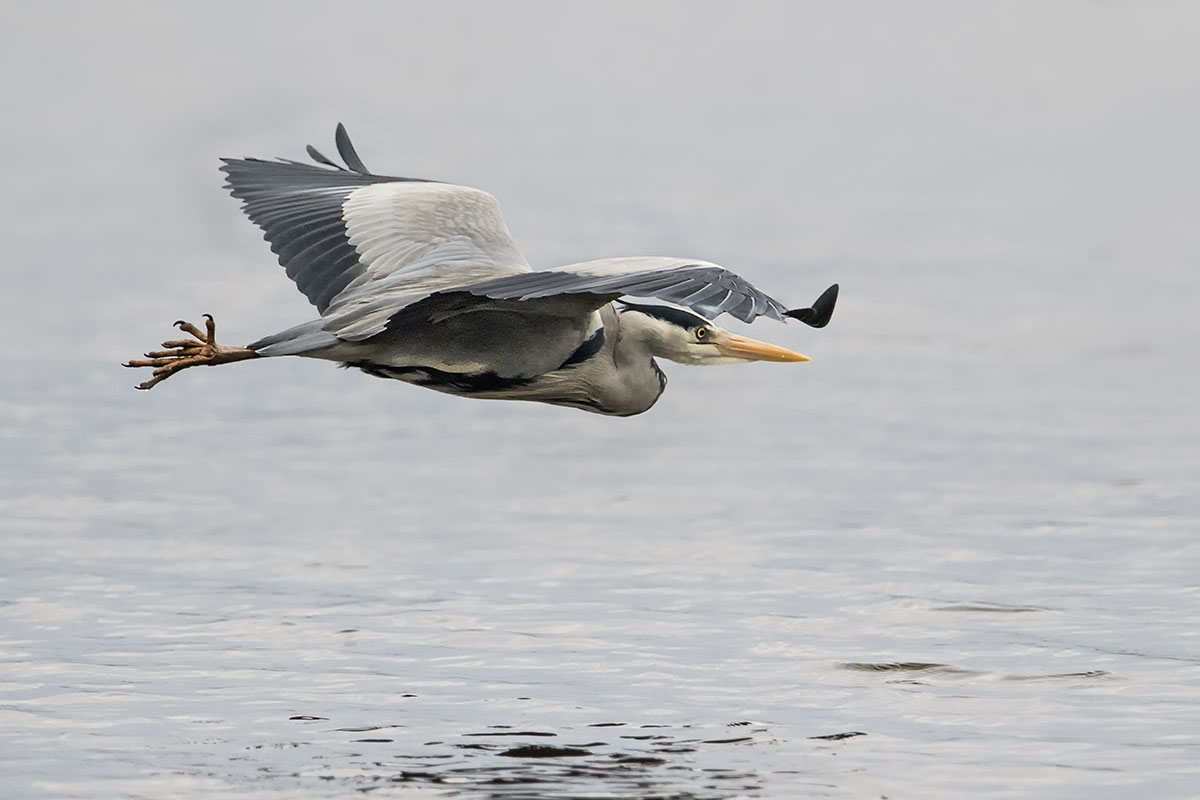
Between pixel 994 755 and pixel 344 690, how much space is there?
2295mm

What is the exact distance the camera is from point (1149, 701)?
8039 millimetres

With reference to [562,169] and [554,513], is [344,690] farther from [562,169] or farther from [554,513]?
[562,169]

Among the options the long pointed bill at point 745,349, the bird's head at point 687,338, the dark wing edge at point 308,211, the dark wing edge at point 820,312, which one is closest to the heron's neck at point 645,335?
the bird's head at point 687,338

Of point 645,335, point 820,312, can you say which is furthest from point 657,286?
point 645,335

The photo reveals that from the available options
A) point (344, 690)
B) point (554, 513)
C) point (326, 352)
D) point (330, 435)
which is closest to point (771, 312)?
point (326, 352)

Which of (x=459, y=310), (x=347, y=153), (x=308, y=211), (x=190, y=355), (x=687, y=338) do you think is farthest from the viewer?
(x=347, y=153)

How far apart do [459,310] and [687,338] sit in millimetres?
1179

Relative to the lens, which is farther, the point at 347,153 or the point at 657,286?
the point at 347,153

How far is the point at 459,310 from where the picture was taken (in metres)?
7.47

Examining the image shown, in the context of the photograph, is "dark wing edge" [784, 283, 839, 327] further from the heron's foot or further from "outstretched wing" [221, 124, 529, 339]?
the heron's foot

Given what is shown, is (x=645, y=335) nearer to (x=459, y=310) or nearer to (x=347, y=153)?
(x=459, y=310)

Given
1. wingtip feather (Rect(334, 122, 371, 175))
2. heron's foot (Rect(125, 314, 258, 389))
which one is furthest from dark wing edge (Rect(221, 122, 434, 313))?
heron's foot (Rect(125, 314, 258, 389))

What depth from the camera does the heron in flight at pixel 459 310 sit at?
7.26m

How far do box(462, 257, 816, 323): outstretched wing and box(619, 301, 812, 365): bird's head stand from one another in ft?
3.65
